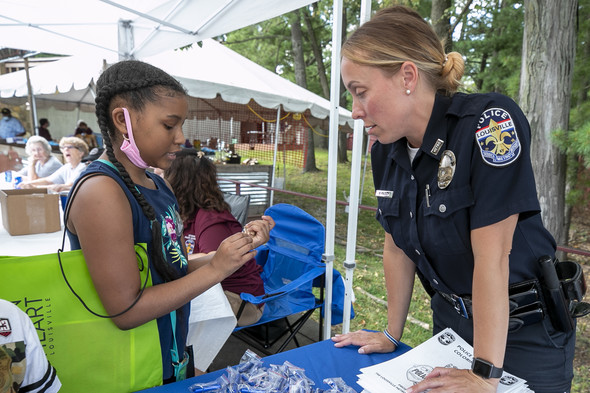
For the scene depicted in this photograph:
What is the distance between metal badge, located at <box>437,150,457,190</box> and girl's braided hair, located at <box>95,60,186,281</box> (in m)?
0.78

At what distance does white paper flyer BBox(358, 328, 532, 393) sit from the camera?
1025mm

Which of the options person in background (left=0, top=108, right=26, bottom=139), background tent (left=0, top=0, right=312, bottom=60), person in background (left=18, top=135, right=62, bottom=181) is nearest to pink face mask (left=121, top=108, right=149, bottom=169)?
background tent (left=0, top=0, right=312, bottom=60)

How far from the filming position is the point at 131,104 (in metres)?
1.10

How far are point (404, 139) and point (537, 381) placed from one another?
78cm

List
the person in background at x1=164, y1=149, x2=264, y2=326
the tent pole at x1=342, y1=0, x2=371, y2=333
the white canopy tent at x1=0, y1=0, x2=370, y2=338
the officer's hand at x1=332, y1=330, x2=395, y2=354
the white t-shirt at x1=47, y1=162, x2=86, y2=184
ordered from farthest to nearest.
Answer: the white t-shirt at x1=47, y1=162, x2=86, y2=184 → the person in background at x1=164, y1=149, x2=264, y2=326 → the white canopy tent at x1=0, y1=0, x2=370, y2=338 → the tent pole at x1=342, y1=0, x2=371, y2=333 → the officer's hand at x1=332, y1=330, x2=395, y2=354

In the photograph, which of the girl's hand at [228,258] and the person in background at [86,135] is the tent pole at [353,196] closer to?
the girl's hand at [228,258]

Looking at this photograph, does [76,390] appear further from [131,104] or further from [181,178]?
[181,178]

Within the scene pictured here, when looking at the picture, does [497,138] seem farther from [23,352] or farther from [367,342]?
[23,352]

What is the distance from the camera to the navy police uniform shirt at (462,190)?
92 cm

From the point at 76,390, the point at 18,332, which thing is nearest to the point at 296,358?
the point at 76,390

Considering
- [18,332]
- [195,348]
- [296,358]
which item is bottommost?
[195,348]

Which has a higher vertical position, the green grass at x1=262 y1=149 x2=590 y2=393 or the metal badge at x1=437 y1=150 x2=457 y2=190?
the metal badge at x1=437 y1=150 x2=457 y2=190

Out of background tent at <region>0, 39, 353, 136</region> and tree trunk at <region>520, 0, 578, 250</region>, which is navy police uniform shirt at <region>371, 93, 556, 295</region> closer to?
tree trunk at <region>520, 0, 578, 250</region>

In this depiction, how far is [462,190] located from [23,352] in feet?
3.58
